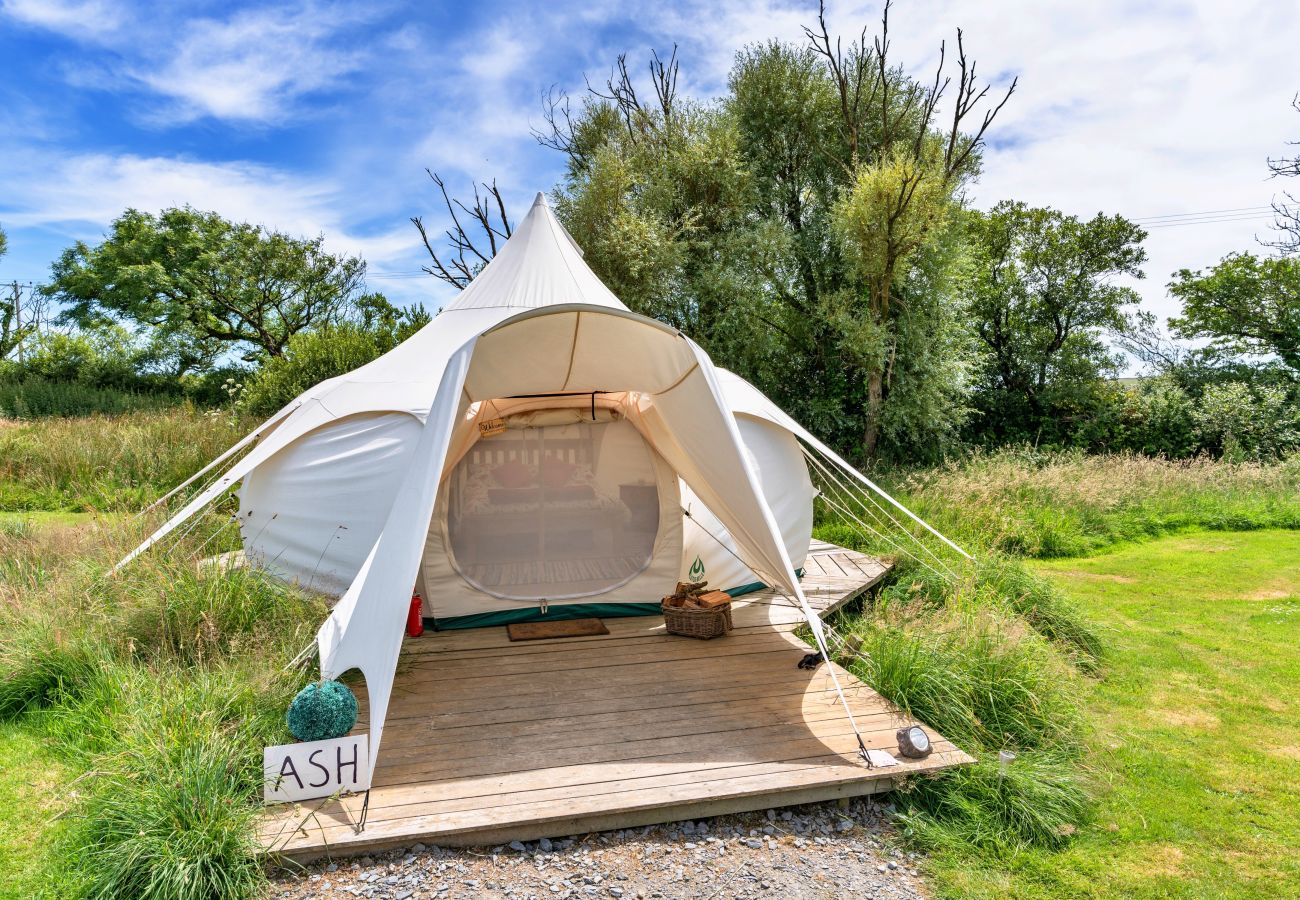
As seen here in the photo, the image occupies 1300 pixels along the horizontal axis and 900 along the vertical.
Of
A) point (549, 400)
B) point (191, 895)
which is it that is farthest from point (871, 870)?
point (549, 400)

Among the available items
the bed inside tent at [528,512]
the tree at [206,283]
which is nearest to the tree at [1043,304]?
the bed inside tent at [528,512]

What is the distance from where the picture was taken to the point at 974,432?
45.1ft

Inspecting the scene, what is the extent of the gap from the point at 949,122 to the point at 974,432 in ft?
18.2

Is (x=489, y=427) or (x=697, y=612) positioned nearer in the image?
(x=697, y=612)

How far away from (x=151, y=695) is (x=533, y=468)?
2.46m

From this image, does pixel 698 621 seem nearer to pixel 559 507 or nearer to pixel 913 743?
pixel 559 507

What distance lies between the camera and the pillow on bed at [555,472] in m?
4.97

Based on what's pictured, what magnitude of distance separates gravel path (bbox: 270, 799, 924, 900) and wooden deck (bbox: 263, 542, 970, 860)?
0.20ft

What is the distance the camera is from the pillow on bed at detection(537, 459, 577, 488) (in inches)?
196

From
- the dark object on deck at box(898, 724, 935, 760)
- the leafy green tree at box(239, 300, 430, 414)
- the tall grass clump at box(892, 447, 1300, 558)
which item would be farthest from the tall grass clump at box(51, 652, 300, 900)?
the leafy green tree at box(239, 300, 430, 414)

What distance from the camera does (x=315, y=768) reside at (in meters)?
2.66

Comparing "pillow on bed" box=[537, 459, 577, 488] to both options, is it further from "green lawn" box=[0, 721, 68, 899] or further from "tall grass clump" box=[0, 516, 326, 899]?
"green lawn" box=[0, 721, 68, 899]

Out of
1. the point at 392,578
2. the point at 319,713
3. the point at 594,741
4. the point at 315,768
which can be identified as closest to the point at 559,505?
the point at 594,741

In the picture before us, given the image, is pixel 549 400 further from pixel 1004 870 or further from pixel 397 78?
pixel 397 78
